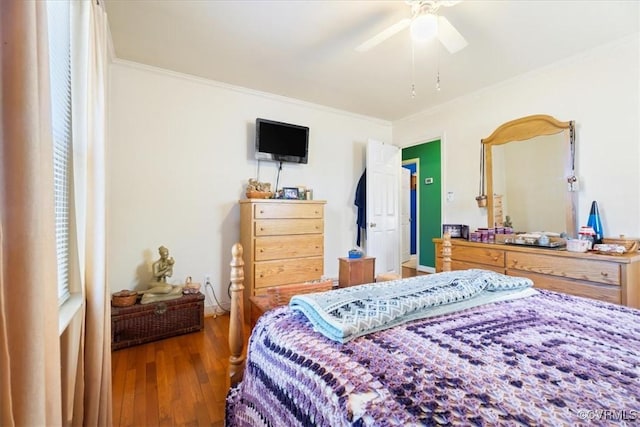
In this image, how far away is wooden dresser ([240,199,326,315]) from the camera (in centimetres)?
278

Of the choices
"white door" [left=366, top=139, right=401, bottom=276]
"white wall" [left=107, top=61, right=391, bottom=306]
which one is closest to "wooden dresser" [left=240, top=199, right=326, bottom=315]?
"white wall" [left=107, top=61, right=391, bottom=306]

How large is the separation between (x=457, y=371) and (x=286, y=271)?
2.30 metres

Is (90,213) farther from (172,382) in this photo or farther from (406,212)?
(406,212)

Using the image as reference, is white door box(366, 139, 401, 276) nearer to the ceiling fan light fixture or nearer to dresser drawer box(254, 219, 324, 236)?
dresser drawer box(254, 219, 324, 236)

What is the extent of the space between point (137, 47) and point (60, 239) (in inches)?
73.9

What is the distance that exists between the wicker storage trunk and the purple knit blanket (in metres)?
1.58

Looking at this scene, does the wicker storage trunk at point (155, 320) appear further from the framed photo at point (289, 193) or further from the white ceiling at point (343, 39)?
the white ceiling at point (343, 39)

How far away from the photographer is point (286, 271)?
2.90m

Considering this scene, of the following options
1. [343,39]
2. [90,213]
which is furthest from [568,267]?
[90,213]

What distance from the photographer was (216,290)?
3047 millimetres

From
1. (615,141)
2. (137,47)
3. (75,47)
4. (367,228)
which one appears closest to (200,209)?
(137,47)

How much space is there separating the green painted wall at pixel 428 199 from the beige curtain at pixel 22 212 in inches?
181

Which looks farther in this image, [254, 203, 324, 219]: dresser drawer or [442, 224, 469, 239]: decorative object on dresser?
[442, 224, 469, 239]: decorative object on dresser

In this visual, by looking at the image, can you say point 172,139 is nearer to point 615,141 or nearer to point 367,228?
point 367,228
